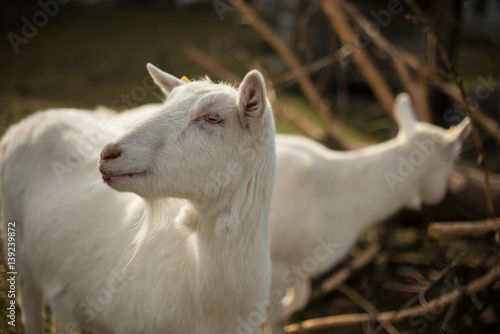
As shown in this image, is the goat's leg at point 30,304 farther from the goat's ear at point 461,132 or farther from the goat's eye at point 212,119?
the goat's ear at point 461,132

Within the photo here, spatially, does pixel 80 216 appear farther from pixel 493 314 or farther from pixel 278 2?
pixel 278 2

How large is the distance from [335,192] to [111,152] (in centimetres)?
237

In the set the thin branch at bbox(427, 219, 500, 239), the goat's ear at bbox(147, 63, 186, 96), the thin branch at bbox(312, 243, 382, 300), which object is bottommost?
the thin branch at bbox(312, 243, 382, 300)

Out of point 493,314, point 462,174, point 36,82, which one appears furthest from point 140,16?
point 493,314

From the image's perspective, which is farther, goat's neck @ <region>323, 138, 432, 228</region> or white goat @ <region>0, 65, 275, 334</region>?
goat's neck @ <region>323, 138, 432, 228</region>

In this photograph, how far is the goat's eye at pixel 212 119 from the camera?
202 centimetres

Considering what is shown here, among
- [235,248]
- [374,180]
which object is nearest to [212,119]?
[235,248]

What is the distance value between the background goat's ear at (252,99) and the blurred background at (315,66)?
1.41m

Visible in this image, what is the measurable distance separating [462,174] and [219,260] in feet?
10.8

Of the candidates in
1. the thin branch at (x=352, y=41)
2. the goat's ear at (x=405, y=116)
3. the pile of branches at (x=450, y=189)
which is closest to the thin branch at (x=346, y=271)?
the pile of branches at (x=450, y=189)

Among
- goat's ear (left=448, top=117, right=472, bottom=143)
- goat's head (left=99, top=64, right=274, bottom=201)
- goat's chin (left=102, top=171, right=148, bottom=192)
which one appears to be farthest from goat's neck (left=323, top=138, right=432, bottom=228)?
goat's chin (left=102, top=171, right=148, bottom=192)

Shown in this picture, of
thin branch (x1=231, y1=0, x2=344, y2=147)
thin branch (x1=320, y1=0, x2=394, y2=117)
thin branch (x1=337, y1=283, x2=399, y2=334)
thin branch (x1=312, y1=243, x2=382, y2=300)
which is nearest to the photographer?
thin branch (x1=337, y1=283, x2=399, y2=334)

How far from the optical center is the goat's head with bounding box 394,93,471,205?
3.82m

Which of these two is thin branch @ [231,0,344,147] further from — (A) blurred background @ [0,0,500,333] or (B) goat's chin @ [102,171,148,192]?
(B) goat's chin @ [102,171,148,192]
